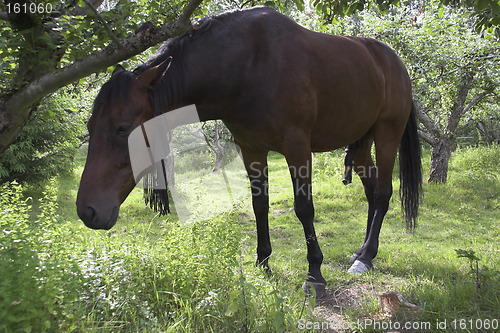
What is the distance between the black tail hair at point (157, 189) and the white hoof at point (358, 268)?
6.45 feet

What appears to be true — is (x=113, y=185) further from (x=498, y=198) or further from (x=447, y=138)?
(x=447, y=138)

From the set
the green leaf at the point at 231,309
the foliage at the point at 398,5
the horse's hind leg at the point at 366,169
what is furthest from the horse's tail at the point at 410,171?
the green leaf at the point at 231,309

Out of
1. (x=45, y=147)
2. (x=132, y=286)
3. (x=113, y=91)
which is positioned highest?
(x=113, y=91)

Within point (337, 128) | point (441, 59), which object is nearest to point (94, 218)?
point (337, 128)

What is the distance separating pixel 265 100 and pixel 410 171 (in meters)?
2.58

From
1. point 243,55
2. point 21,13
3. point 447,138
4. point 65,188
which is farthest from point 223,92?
point 65,188

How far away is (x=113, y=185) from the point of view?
97.9 inches

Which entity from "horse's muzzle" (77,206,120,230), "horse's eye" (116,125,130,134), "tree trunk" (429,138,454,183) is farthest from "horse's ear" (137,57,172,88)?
"tree trunk" (429,138,454,183)

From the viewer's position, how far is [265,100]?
10.4 ft

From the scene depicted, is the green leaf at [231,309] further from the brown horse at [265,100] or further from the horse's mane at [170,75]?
the horse's mane at [170,75]

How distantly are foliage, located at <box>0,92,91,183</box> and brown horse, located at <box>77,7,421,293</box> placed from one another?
558 cm

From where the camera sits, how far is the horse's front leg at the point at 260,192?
3873 mm

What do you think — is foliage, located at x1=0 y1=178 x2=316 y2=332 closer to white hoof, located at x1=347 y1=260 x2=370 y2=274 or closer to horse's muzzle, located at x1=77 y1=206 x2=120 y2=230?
horse's muzzle, located at x1=77 y1=206 x2=120 y2=230

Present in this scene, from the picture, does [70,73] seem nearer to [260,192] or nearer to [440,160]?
[260,192]
